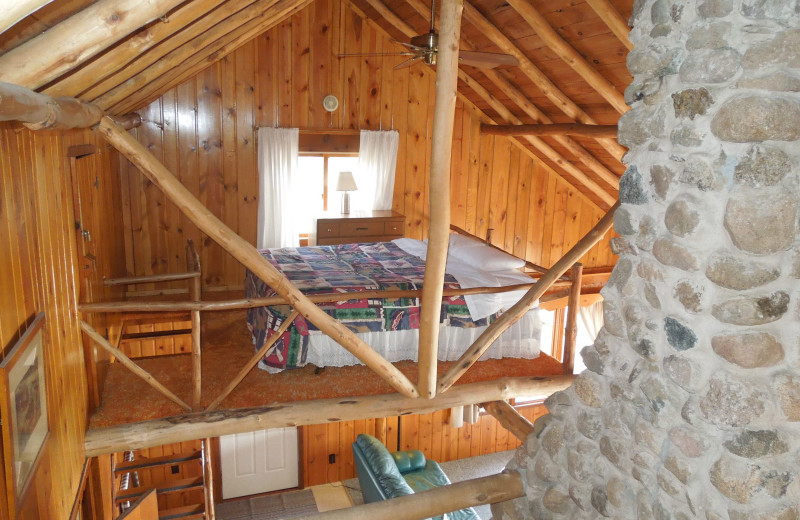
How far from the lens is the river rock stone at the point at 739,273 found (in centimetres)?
174

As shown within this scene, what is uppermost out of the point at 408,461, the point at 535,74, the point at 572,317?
the point at 535,74

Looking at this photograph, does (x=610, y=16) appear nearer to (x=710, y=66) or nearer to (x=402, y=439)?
(x=710, y=66)

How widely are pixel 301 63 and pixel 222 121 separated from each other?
103cm

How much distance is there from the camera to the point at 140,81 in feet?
10.6

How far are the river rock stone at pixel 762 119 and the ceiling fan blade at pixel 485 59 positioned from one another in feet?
7.91

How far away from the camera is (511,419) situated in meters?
3.75

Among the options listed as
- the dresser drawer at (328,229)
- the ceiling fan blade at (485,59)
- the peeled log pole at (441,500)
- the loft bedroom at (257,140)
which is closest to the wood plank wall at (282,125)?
the loft bedroom at (257,140)

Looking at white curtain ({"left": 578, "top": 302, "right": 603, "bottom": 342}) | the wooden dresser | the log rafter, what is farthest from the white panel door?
the log rafter

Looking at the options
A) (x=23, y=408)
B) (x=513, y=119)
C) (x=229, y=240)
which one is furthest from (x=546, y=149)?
(x=23, y=408)

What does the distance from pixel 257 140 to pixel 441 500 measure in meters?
4.61

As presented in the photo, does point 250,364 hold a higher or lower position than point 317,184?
lower

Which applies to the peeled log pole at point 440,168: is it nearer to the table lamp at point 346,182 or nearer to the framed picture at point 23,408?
the framed picture at point 23,408

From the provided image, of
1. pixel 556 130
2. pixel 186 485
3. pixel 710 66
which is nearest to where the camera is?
pixel 710 66

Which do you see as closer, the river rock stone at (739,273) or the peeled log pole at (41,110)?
the peeled log pole at (41,110)
